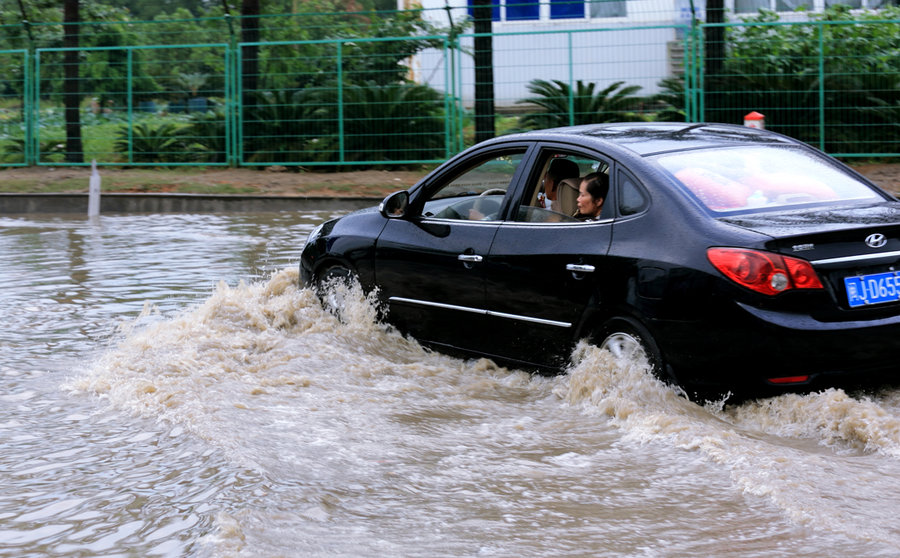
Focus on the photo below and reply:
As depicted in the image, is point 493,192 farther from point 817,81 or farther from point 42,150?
point 42,150

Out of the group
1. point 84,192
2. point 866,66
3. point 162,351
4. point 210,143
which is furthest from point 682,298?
point 210,143

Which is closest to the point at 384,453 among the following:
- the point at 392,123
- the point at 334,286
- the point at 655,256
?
the point at 655,256

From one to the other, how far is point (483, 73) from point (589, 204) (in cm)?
1262

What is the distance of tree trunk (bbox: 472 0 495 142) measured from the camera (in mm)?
18375

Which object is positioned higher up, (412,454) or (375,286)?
(375,286)

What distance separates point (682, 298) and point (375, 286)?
250 centimetres

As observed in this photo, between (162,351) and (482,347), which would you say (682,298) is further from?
(162,351)

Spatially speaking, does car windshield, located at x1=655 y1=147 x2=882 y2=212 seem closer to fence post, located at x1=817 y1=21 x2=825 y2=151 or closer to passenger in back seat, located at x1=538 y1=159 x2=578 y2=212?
passenger in back seat, located at x1=538 y1=159 x2=578 y2=212

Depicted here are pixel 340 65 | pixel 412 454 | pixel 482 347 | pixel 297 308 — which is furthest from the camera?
pixel 340 65

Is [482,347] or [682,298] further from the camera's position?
[482,347]

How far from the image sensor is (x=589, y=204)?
6133 mm

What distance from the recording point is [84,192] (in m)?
17.9

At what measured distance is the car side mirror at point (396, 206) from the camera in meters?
7.10

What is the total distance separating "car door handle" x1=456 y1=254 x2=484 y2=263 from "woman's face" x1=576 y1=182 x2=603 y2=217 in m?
0.64
